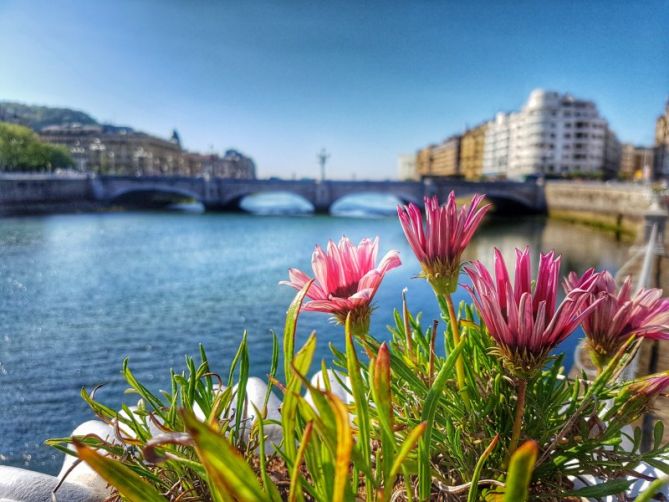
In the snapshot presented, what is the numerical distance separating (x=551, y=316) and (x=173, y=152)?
309ft

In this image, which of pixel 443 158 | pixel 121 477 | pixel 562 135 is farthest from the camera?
pixel 443 158

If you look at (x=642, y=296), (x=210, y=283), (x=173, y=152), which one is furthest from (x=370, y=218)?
(x=173, y=152)

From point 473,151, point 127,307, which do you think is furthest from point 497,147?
point 127,307

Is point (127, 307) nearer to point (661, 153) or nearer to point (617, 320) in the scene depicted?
point (617, 320)

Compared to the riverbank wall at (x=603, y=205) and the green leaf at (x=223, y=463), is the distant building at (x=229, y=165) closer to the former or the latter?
the riverbank wall at (x=603, y=205)

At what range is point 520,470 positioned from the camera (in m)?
0.65

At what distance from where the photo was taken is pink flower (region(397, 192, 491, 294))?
1.07 meters

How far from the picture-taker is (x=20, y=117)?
52.9 metres

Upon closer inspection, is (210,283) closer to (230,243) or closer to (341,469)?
(230,243)

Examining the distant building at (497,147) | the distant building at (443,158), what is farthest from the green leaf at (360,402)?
the distant building at (443,158)

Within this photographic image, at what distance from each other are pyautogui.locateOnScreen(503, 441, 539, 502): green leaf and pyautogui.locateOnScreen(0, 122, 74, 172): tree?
160ft

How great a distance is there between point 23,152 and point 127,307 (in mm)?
40776

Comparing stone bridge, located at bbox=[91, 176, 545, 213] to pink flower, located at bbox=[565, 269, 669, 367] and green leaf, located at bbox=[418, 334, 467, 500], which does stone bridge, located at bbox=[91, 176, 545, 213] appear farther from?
green leaf, located at bbox=[418, 334, 467, 500]

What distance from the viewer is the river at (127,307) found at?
679cm
